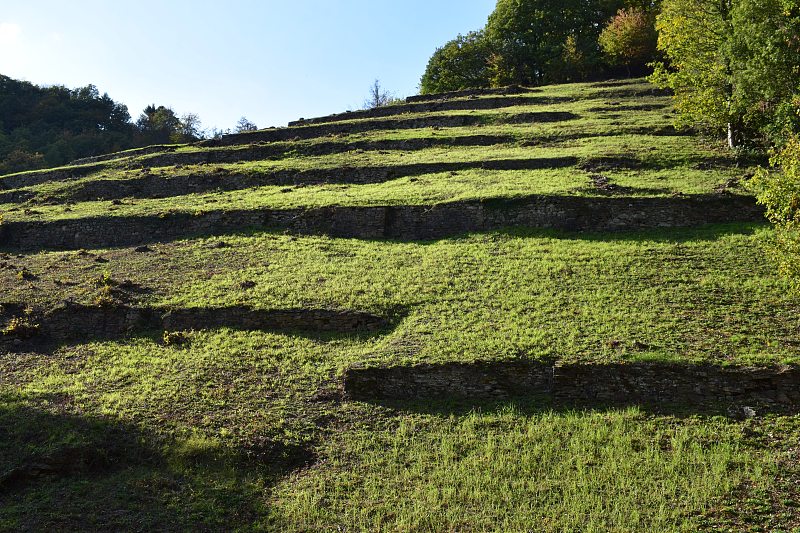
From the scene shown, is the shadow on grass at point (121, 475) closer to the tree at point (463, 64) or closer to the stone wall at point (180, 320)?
the stone wall at point (180, 320)

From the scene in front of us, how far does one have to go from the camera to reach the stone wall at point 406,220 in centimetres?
2248

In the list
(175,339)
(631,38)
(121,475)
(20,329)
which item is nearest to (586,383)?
(121,475)

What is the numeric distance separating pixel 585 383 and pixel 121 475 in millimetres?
10549

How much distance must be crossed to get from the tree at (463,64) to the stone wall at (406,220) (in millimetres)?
40637

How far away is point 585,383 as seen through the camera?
1357cm

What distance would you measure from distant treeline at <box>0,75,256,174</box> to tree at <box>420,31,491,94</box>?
30.8 m

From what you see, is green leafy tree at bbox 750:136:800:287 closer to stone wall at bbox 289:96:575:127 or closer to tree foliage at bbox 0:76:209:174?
A: stone wall at bbox 289:96:575:127

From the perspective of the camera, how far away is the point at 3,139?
196ft

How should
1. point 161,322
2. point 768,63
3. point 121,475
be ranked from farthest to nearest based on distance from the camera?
1. point 768,63
2. point 161,322
3. point 121,475

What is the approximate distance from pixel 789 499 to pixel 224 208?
24.6 m

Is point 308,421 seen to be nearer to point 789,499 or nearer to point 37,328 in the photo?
point 789,499

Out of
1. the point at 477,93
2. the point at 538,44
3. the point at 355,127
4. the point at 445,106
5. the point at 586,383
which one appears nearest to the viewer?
the point at 586,383

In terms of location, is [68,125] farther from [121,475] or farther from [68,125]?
[121,475]

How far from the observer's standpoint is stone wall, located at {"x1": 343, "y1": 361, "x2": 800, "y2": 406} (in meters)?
12.7
